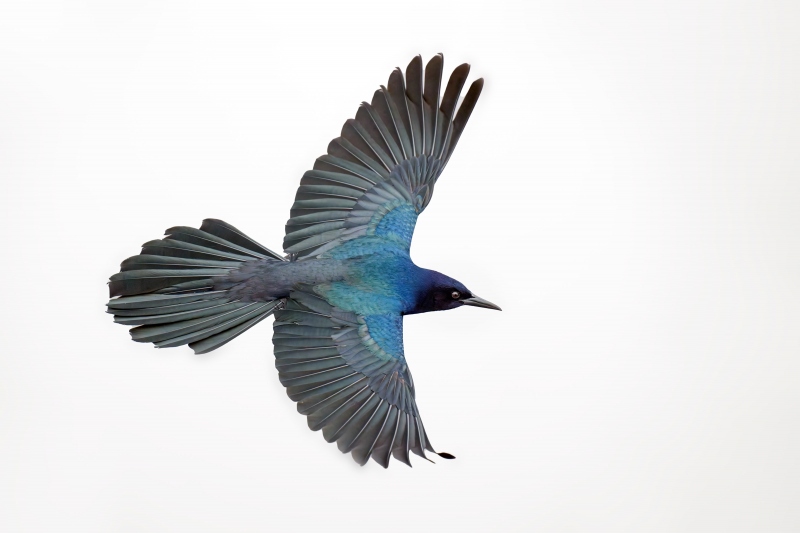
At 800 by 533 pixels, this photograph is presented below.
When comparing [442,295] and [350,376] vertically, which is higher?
[442,295]

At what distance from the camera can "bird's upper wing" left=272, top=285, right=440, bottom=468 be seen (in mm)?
5906

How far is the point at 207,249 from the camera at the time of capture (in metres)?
6.43

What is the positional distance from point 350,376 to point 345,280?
59 centimetres

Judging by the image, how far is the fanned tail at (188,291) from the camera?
6.20m

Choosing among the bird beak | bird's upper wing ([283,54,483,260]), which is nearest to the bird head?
the bird beak

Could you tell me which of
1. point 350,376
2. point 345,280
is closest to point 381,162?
→ point 345,280

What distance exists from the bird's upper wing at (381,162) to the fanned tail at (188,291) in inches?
14.3

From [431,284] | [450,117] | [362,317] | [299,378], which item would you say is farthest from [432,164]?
[299,378]

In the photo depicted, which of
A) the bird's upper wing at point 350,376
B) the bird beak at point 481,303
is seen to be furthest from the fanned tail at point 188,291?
the bird beak at point 481,303

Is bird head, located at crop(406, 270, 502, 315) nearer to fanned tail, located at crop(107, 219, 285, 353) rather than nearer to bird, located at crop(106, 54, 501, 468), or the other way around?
bird, located at crop(106, 54, 501, 468)

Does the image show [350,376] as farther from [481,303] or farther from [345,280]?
[481,303]

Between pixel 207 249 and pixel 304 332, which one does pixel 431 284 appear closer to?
pixel 304 332

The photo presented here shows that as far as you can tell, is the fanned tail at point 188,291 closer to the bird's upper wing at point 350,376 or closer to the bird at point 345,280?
the bird at point 345,280

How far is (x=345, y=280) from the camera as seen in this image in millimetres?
A: 6348
